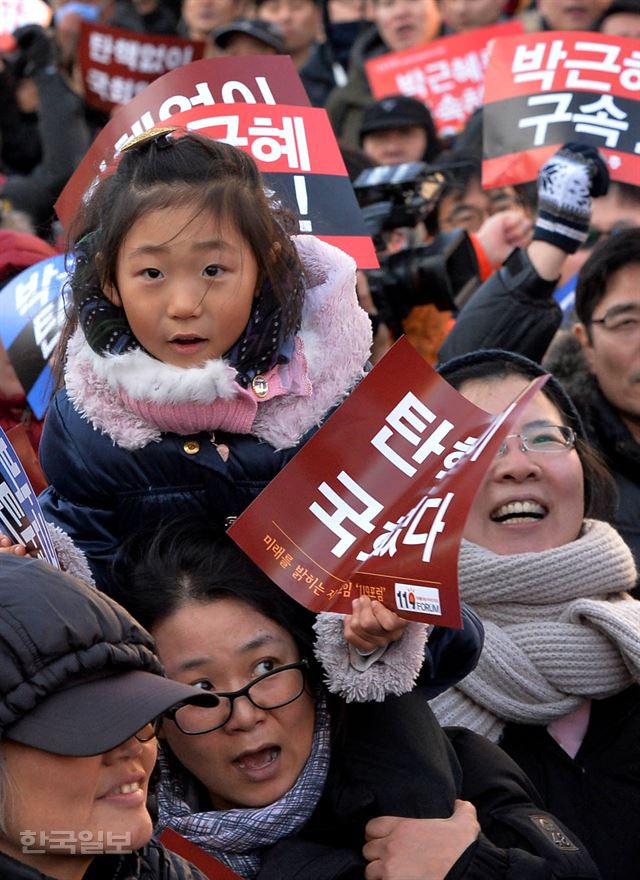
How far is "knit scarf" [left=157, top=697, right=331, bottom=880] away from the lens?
2.56 meters

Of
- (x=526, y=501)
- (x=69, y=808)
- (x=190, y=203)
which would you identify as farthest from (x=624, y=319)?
(x=69, y=808)

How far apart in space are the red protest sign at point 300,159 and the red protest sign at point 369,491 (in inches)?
38.4

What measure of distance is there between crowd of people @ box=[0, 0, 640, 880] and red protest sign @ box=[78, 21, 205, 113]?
3.18 metres

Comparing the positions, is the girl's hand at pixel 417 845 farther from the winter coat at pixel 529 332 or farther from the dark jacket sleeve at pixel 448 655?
the winter coat at pixel 529 332

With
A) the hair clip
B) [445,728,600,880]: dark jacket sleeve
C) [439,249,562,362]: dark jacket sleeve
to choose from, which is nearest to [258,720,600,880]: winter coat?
[445,728,600,880]: dark jacket sleeve

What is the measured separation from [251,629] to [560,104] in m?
2.46

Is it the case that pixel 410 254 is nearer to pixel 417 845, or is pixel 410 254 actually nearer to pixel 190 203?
pixel 190 203

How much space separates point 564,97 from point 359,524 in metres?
2.45

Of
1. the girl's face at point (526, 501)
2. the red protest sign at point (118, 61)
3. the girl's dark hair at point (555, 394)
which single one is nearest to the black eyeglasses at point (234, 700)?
the girl's face at point (526, 501)

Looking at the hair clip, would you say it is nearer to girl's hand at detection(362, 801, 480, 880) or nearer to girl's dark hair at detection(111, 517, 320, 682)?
girl's dark hair at detection(111, 517, 320, 682)

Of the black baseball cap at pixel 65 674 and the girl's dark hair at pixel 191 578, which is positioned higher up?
the black baseball cap at pixel 65 674

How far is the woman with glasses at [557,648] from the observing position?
3.09 m

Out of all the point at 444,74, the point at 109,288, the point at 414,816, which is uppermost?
the point at 109,288

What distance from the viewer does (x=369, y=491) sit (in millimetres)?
2518
